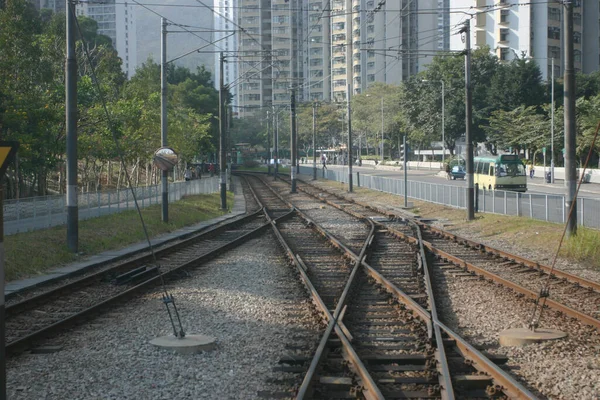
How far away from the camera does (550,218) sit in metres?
27.5

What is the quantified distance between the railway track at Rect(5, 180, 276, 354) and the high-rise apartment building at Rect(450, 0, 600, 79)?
79720 millimetres

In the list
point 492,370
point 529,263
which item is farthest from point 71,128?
point 492,370

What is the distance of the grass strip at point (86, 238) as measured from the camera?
1823 cm

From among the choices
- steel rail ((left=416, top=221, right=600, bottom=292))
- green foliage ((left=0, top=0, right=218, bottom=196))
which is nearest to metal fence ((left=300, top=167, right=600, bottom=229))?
steel rail ((left=416, top=221, right=600, bottom=292))

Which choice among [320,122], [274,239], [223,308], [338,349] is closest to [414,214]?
[274,239]

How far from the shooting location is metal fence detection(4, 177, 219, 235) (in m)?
23.0

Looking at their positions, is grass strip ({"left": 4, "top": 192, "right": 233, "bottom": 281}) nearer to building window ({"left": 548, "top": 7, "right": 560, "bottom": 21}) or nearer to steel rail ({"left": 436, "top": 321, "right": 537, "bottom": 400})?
steel rail ({"left": 436, "top": 321, "right": 537, "bottom": 400})

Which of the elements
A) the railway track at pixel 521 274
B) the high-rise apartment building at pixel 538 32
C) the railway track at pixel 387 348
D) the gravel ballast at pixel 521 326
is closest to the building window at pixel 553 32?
the high-rise apartment building at pixel 538 32

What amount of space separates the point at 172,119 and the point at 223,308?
39.0 metres

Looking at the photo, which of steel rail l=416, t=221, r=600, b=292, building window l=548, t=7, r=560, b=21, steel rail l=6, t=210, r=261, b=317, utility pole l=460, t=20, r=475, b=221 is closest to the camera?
steel rail l=6, t=210, r=261, b=317

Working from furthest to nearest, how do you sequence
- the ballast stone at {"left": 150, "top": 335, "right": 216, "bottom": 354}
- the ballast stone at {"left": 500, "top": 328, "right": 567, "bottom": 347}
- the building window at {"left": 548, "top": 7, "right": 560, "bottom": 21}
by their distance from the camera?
the building window at {"left": 548, "top": 7, "right": 560, "bottom": 21}, the ballast stone at {"left": 500, "top": 328, "right": 567, "bottom": 347}, the ballast stone at {"left": 150, "top": 335, "right": 216, "bottom": 354}

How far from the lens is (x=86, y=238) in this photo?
23.4 meters

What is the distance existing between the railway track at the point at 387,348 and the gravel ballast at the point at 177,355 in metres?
0.54

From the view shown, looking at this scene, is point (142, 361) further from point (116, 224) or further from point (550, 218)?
point (550, 218)
